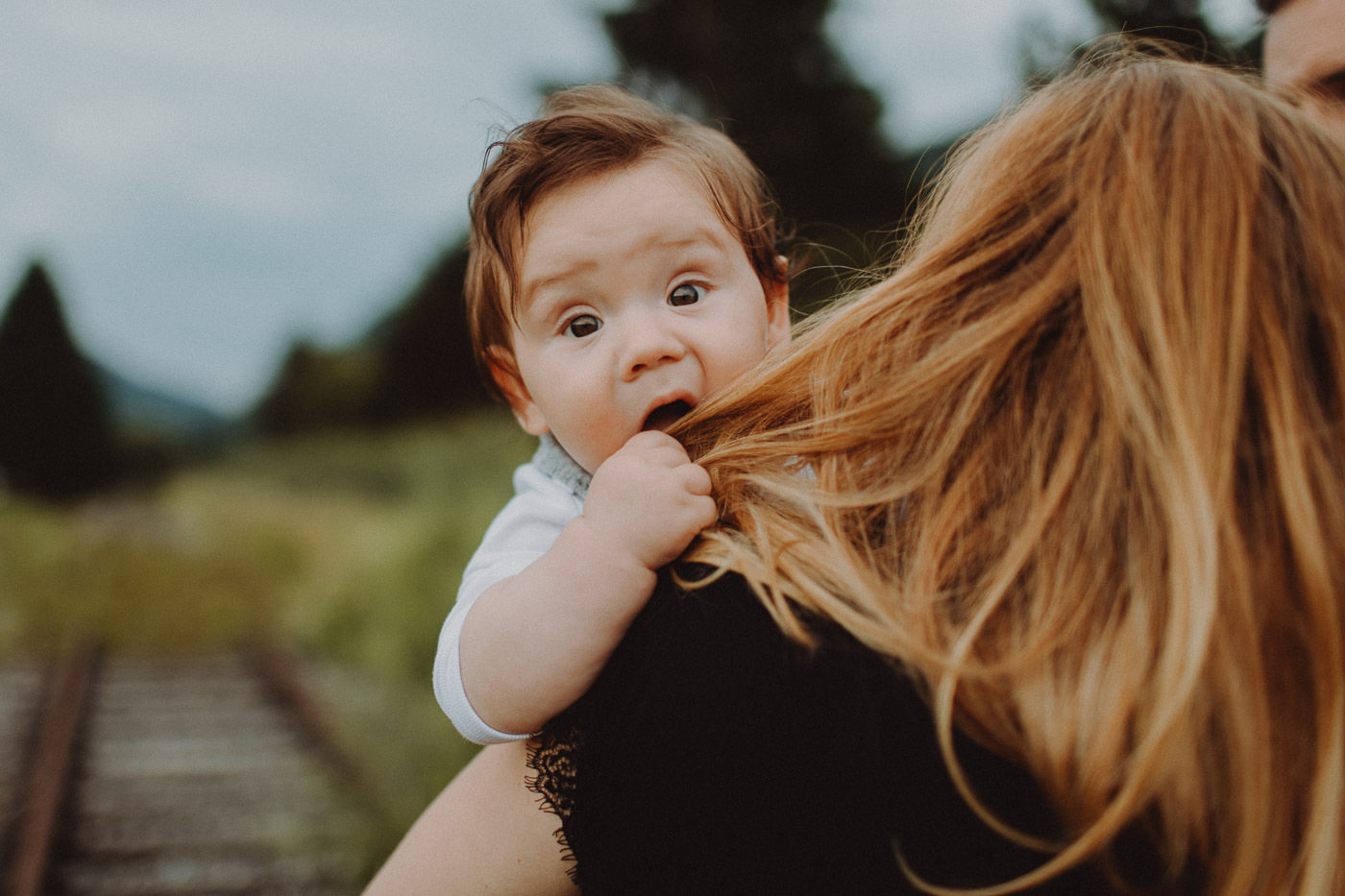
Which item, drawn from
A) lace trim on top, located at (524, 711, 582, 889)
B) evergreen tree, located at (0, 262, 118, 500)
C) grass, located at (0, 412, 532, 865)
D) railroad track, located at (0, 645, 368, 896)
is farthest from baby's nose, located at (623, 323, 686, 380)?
evergreen tree, located at (0, 262, 118, 500)

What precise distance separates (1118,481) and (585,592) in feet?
2.10

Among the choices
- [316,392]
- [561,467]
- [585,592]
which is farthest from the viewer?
[316,392]

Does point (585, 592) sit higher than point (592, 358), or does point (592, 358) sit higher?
point (592, 358)

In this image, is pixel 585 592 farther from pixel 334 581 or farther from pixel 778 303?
pixel 334 581

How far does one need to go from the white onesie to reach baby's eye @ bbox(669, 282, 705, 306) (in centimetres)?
36

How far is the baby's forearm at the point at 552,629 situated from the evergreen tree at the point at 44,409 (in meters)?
19.9

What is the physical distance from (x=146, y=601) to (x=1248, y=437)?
10.6m

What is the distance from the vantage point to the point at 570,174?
5.29ft

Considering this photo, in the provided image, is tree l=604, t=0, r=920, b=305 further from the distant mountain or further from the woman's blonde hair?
the distant mountain

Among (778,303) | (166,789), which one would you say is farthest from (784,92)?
(778,303)

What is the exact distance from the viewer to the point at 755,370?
1325 millimetres

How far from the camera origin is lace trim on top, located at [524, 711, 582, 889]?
3.86ft

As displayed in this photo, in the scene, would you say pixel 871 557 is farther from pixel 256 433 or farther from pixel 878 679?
pixel 256 433

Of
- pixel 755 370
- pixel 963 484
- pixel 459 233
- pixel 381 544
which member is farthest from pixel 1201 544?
pixel 459 233
